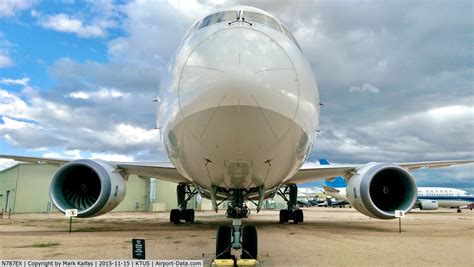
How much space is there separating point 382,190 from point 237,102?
744cm

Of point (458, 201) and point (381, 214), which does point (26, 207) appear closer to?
point (381, 214)

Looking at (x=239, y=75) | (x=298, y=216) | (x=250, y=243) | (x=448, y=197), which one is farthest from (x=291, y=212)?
(x=448, y=197)

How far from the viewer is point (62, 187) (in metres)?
9.75

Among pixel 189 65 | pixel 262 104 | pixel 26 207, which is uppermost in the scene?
pixel 189 65

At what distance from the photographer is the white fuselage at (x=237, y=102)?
12.4 ft

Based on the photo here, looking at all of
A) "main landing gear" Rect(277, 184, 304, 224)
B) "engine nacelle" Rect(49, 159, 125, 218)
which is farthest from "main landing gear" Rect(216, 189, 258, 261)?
"main landing gear" Rect(277, 184, 304, 224)

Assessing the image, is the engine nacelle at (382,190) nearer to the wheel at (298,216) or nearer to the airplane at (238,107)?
the airplane at (238,107)

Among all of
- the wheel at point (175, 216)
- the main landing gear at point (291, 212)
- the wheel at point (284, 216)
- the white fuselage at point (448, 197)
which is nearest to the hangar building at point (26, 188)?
the wheel at point (175, 216)

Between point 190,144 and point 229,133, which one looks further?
point 190,144

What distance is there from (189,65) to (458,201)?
148ft

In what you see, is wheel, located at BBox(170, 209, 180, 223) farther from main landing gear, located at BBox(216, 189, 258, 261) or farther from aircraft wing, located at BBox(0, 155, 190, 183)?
main landing gear, located at BBox(216, 189, 258, 261)

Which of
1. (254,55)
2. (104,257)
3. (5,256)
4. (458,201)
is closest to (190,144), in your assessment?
(254,55)

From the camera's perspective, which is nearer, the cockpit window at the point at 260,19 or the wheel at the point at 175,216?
the cockpit window at the point at 260,19

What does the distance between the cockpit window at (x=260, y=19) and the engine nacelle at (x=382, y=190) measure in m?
5.55
